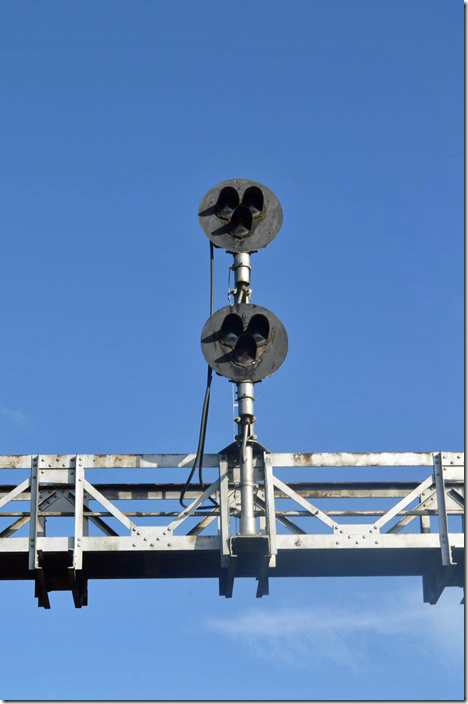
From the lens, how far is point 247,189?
2122 centimetres

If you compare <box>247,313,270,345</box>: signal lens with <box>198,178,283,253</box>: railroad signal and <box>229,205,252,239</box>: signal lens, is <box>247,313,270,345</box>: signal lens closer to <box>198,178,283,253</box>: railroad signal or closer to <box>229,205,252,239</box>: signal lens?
<box>198,178,283,253</box>: railroad signal

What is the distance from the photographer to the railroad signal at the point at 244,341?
66.5ft

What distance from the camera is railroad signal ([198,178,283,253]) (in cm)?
2112

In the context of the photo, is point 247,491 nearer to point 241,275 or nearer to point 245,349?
point 245,349

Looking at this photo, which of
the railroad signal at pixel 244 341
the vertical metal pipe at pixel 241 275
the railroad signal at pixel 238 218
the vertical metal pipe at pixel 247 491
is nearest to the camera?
the vertical metal pipe at pixel 247 491

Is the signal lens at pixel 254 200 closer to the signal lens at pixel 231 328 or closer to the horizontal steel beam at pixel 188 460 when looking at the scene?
the signal lens at pixel 231 328

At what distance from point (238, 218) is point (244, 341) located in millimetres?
2106

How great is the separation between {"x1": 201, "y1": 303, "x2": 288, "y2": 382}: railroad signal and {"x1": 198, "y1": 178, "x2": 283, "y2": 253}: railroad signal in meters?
1.27

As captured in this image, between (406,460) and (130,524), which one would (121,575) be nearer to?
(130,524)

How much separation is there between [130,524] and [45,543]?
1.23 m

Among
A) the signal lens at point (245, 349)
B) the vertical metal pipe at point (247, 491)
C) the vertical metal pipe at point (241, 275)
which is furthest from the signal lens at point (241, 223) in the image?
the vertical metal pipe at point (247, 491)

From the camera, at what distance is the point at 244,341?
20344 millimetres

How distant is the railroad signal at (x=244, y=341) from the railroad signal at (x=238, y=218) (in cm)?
127

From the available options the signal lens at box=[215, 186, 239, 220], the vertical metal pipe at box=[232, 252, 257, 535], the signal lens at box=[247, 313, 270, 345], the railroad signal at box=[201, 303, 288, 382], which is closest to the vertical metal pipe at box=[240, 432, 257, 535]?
the vertical metal pipe at box=[232, 252, 257, 535]
